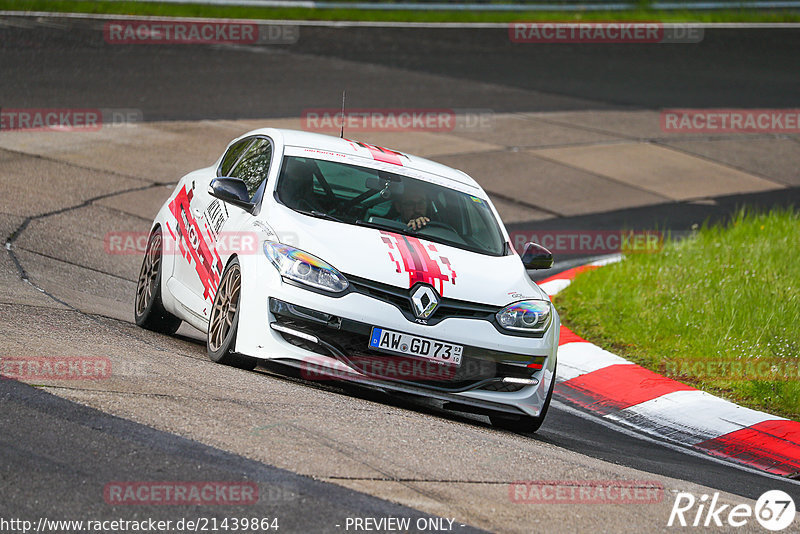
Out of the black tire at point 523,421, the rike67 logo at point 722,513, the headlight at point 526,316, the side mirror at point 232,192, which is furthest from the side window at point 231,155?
the rike67 logo at point 722,513

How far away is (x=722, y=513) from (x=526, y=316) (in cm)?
190

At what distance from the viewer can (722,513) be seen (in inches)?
210

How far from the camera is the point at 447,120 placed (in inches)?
718

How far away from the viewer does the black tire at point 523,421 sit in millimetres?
6961

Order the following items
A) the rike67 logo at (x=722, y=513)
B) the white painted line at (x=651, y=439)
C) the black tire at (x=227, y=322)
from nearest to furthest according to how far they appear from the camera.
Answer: the rike67 logo at (x=722, y=513)
the black tire at (x=227, y=322)
the white painted line at (x=651, y=439)

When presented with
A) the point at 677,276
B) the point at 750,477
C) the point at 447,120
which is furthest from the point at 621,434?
the point at 447,120

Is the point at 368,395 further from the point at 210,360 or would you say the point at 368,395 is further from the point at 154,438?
the point at 154,438

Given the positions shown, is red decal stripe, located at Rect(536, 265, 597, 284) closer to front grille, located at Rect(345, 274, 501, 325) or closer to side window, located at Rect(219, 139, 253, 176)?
side window, located at Rect(219, 139, 253, 176)

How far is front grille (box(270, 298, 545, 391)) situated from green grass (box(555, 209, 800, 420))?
2.52 meters

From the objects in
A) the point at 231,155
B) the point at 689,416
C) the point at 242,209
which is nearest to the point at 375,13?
the point at 231,155

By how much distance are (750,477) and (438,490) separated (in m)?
2.50

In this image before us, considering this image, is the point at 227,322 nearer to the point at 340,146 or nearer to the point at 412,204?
the point at 412,204

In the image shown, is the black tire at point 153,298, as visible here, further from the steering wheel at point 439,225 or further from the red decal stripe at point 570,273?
the red decal stripe at point 570,273

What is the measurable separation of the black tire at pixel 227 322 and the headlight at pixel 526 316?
4.82 feet
